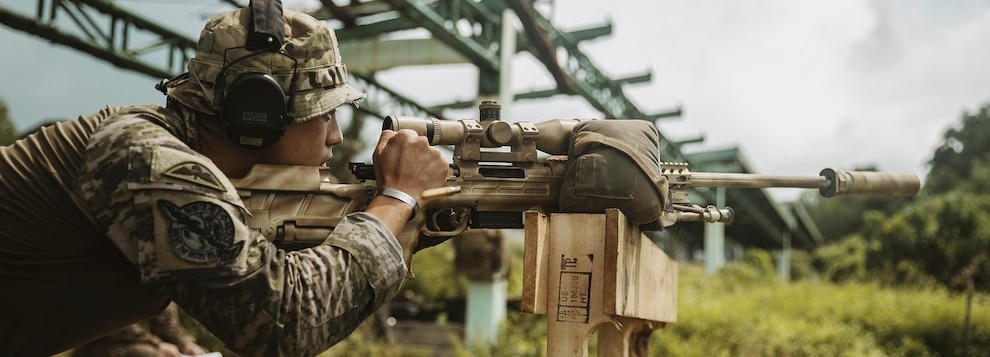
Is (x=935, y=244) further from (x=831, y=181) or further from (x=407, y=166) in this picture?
(x=407, y=166)

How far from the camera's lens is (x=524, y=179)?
2.72m

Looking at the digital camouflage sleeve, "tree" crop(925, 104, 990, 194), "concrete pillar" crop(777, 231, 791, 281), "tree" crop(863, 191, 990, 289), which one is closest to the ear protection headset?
the digital camouflage sleeve

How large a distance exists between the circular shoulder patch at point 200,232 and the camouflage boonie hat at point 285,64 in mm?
445

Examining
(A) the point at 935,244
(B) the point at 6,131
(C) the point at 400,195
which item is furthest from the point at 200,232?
(A) the point at 935,244

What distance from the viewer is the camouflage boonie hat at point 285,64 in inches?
86.3

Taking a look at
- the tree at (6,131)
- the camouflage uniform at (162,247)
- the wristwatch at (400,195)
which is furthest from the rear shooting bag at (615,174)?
the tree at (6,131)

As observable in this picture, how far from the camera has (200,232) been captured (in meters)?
1.83

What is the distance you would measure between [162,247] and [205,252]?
0.30 ft

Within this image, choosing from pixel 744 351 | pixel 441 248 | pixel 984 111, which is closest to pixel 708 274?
pixel 441 248

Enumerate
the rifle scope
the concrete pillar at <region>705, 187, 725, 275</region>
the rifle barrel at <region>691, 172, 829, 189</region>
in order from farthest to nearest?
1. the concrete pillar at <region>705, 187, 725, 275</region>
2. the rifle barrel at <region>691, 172, 829, 189</region>
3. the rifle scope

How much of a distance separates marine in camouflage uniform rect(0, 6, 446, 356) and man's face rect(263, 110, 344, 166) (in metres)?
0.08

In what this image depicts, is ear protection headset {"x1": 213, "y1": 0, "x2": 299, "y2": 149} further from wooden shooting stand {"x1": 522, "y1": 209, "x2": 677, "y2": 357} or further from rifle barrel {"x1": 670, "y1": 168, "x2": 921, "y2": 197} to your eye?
rifle barrel {"x1": 670, "y1": 168, "x2": 921, "y2": 197}

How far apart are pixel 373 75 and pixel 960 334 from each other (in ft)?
33.7

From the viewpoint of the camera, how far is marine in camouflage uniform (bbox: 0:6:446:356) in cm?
183
